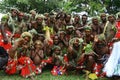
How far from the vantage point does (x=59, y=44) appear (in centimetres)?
982

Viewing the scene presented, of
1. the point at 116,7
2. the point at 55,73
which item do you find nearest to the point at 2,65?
the point at 55,73

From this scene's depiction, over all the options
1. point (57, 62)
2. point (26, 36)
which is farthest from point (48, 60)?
point (26, 36)

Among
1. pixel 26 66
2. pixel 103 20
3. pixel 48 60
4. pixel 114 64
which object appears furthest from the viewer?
pixel 103 20

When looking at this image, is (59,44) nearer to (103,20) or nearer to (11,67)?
(103,20)

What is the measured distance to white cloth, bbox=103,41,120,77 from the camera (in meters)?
7.69

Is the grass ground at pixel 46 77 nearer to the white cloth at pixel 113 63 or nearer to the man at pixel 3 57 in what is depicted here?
the man at pixel 3 57

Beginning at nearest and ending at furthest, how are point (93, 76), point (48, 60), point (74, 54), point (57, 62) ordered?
1. point (93, 76)
2. point (74, 54)
3. point (57, 62)
4. point (48, 60)

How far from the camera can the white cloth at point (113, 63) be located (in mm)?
7688

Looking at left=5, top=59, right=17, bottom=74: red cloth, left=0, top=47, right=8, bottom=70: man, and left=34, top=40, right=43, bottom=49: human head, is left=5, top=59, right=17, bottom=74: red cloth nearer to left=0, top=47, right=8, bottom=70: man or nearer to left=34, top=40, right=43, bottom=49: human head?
left=0, top=47, right=8, bottom=70: man

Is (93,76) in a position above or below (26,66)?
below

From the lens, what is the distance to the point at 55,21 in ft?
36.3

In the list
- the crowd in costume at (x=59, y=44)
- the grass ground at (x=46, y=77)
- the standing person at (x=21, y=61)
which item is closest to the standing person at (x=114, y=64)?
the crowd in costume at (x=59, y=44)

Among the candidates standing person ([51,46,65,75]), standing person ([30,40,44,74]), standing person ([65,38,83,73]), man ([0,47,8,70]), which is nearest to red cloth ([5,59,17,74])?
man ([0,47,8,70])

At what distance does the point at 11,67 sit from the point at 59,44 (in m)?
1.71
